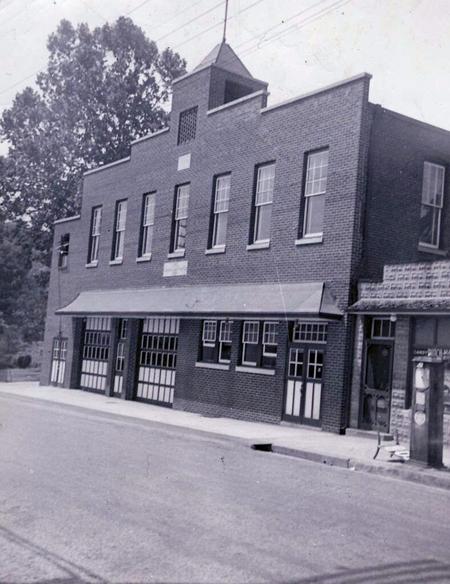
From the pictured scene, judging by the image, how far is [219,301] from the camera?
Answer: 18.8m

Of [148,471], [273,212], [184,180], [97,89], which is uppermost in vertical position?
[97,89]

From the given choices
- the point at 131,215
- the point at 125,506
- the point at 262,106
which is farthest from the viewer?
the point at 131,215

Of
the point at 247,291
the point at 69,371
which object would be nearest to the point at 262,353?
the point at 247,291

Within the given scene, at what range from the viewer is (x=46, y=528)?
250 inches

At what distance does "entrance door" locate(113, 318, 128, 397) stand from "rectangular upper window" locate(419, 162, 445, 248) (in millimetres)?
10987

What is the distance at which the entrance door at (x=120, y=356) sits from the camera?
2389cm

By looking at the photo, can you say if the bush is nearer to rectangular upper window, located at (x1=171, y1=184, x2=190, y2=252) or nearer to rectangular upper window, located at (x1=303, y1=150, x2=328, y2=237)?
rectangular upper window, located at (x1=171, y1=184, x2=190, y2=252)

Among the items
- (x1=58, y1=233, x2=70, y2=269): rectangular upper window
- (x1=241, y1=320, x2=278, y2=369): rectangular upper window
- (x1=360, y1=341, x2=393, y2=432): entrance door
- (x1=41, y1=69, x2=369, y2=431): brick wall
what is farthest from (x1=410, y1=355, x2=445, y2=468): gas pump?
(x1=58, y1=233, x2=70, y2=269): rectangular upper window

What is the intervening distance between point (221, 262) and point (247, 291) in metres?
1.87

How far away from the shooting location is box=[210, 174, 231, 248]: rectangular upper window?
65.8 feet

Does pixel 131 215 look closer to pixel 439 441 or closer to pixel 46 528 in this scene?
pixel 439 441

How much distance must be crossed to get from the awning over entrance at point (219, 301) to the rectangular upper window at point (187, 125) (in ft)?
16.4

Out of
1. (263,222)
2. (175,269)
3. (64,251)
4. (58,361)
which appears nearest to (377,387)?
(263,222)

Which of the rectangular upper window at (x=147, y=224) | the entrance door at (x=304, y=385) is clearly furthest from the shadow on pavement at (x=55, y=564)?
the rectangular upper window at (x=147, y=224)
